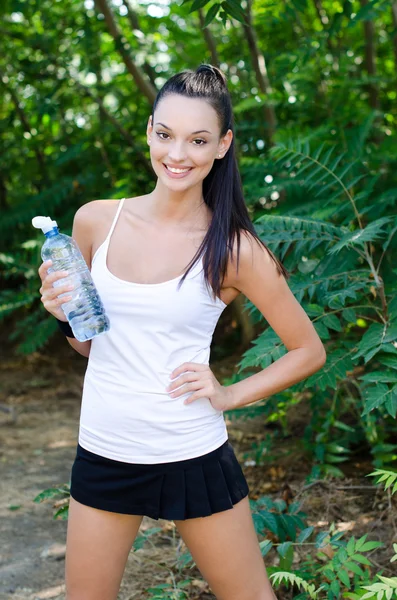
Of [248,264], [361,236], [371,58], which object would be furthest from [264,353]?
[371,58]

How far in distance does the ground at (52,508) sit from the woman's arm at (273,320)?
4.23ft

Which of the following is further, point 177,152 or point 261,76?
point 261,76

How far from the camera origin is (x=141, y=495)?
229 cm

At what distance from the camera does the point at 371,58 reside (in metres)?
6.90

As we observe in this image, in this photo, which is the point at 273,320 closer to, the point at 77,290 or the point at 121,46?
the point at 77,290

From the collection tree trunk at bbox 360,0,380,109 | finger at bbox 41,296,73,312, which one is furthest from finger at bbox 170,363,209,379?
tree trunk at bbox 360,0,380,109

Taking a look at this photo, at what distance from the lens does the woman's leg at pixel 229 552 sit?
90.9 inches

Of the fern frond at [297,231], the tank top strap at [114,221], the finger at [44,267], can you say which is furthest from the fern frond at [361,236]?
the finger at [44,267]

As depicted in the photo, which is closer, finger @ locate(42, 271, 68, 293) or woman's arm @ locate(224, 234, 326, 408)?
finger @ locate(42, 271, 68, 293)

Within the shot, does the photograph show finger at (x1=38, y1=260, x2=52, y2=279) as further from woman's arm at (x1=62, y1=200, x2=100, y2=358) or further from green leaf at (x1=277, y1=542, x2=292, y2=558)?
green leaf at (x1=277, y1=542, x2=292, y2=558)

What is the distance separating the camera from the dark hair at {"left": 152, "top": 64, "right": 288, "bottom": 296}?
2.28m

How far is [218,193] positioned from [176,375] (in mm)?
616

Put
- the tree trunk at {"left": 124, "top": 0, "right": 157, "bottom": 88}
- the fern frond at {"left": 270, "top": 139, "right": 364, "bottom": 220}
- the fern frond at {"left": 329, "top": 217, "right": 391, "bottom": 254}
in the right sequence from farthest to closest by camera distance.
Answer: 1. the tree trunk at {"left": 124, "top": 0, "right": 157, "bottom": 88}
2. the fern frond at {"left": 270, "top": 139, "right": 364, "bottom": 220}
3. the fern frond at {"left": 329, "top": 217, "right": 391, "bottom": 254}

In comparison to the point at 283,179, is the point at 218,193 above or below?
above
